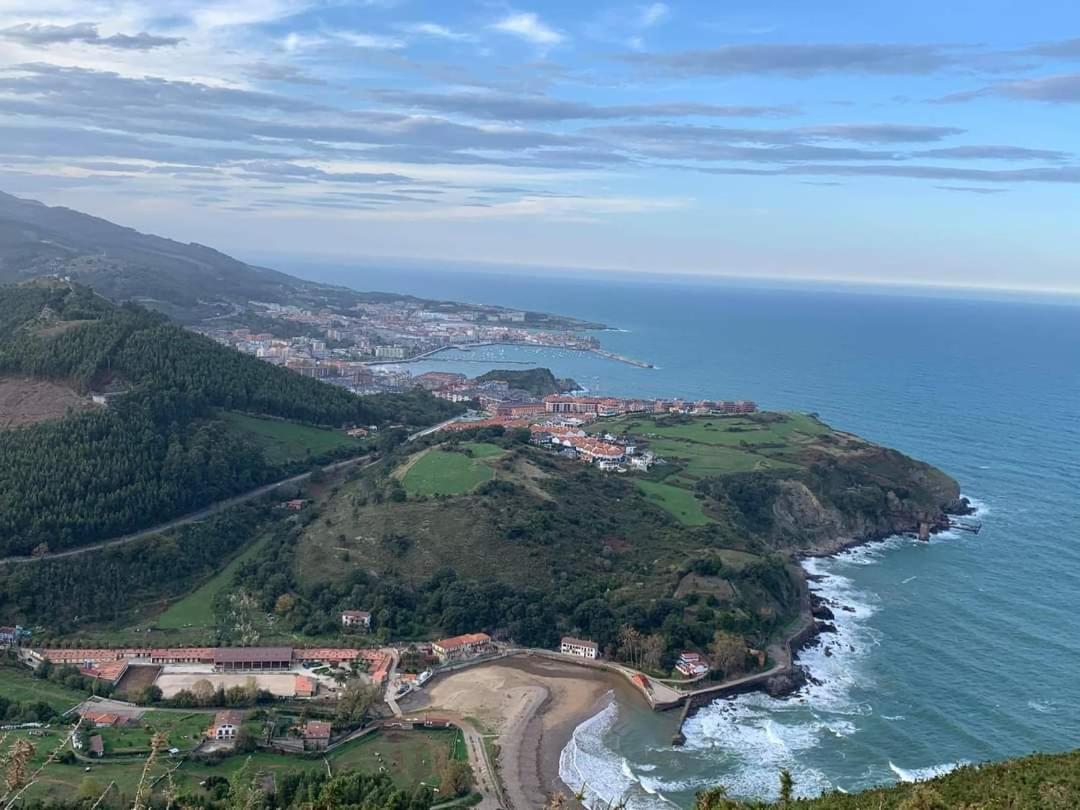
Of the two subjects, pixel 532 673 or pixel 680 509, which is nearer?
pixel 532 673

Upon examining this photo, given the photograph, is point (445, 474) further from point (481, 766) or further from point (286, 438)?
point (481, 766)

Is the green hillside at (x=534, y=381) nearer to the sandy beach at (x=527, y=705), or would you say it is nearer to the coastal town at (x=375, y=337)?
the coastal town at (x=375, y=337)

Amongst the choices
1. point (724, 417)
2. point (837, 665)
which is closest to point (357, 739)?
point (837, 665)

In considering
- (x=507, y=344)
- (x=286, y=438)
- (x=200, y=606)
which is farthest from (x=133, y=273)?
(x=200, y=606)

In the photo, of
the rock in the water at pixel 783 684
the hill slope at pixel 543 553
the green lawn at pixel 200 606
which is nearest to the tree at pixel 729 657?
the hill slope at pixel 543 553

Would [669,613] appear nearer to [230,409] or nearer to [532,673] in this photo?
[532,673]

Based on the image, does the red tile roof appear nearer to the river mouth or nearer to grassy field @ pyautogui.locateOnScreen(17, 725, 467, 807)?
grassy field @ pyautogui.locateOnScreen(17, 725, 467, 807)
